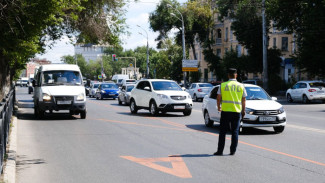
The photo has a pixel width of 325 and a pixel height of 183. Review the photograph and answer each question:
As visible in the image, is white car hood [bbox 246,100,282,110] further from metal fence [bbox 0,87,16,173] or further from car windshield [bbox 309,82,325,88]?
car windshield [bbox 309,82,325,88]

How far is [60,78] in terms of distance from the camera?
20188 millimetres

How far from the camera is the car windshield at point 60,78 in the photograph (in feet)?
65.7

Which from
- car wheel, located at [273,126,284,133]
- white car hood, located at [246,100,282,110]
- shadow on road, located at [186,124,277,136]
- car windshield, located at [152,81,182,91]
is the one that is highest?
car windshield, located at [152,81,182,91]

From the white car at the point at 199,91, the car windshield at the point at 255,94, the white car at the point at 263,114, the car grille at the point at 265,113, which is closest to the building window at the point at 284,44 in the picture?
the white car at the point at 199,91

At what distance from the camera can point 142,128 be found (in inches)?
619

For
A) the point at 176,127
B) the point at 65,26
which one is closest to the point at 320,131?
the point at 176,127

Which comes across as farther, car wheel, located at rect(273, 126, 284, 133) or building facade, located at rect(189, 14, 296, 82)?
building facade, located at rect(189, 14, 296, 82)

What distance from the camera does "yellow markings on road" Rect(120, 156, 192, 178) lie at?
7932mm

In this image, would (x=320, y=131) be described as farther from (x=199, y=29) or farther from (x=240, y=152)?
(x=199, y=29)

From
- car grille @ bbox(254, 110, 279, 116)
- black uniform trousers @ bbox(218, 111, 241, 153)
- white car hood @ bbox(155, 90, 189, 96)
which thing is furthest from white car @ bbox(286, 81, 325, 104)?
black uniform trousers @ bbox(218, 111, 241, 153)

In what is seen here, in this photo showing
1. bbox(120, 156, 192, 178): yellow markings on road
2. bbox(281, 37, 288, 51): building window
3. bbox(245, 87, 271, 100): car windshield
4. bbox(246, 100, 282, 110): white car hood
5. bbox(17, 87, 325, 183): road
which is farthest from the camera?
bbox(281, 37, 288, 51): building window

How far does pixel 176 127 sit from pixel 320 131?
447cm

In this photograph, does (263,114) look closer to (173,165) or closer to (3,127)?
(173,165)

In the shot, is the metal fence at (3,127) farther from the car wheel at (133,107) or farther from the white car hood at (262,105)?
the car wheel at (133,107)
